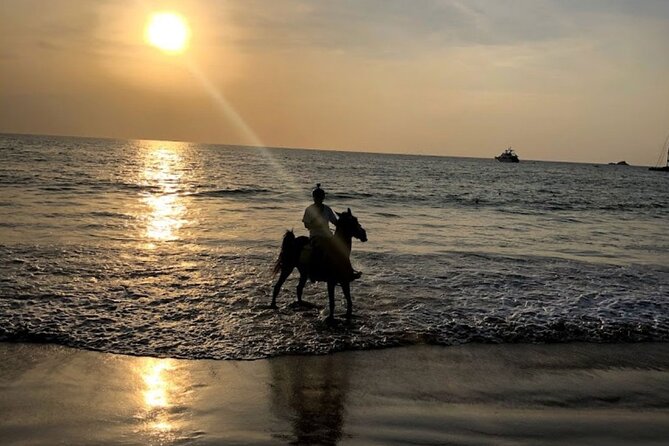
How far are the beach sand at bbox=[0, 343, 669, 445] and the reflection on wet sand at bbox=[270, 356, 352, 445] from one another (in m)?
0.02

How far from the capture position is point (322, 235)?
9125 millimetres

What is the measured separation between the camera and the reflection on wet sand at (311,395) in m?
5.25

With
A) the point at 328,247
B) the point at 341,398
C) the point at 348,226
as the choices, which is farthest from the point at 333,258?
the point at 341,398

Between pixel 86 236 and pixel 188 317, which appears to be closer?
pixel 188 317

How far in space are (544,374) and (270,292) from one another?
19.1 feet

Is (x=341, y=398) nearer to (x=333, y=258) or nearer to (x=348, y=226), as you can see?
(x=333, y=258)

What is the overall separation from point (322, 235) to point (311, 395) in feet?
11.1

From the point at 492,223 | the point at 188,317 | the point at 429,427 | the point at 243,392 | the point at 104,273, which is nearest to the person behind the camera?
the point at 429,427

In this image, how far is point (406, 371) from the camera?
7098mm

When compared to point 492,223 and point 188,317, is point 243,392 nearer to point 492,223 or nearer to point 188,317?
point 188,317

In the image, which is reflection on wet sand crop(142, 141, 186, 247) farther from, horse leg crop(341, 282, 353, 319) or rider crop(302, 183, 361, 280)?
horse leg crop(341, 282, 353, 319)

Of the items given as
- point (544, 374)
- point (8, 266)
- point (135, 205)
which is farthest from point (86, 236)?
point (544, 374)

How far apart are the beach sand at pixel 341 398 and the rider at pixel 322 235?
5.85ft

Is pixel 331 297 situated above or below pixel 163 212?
above
